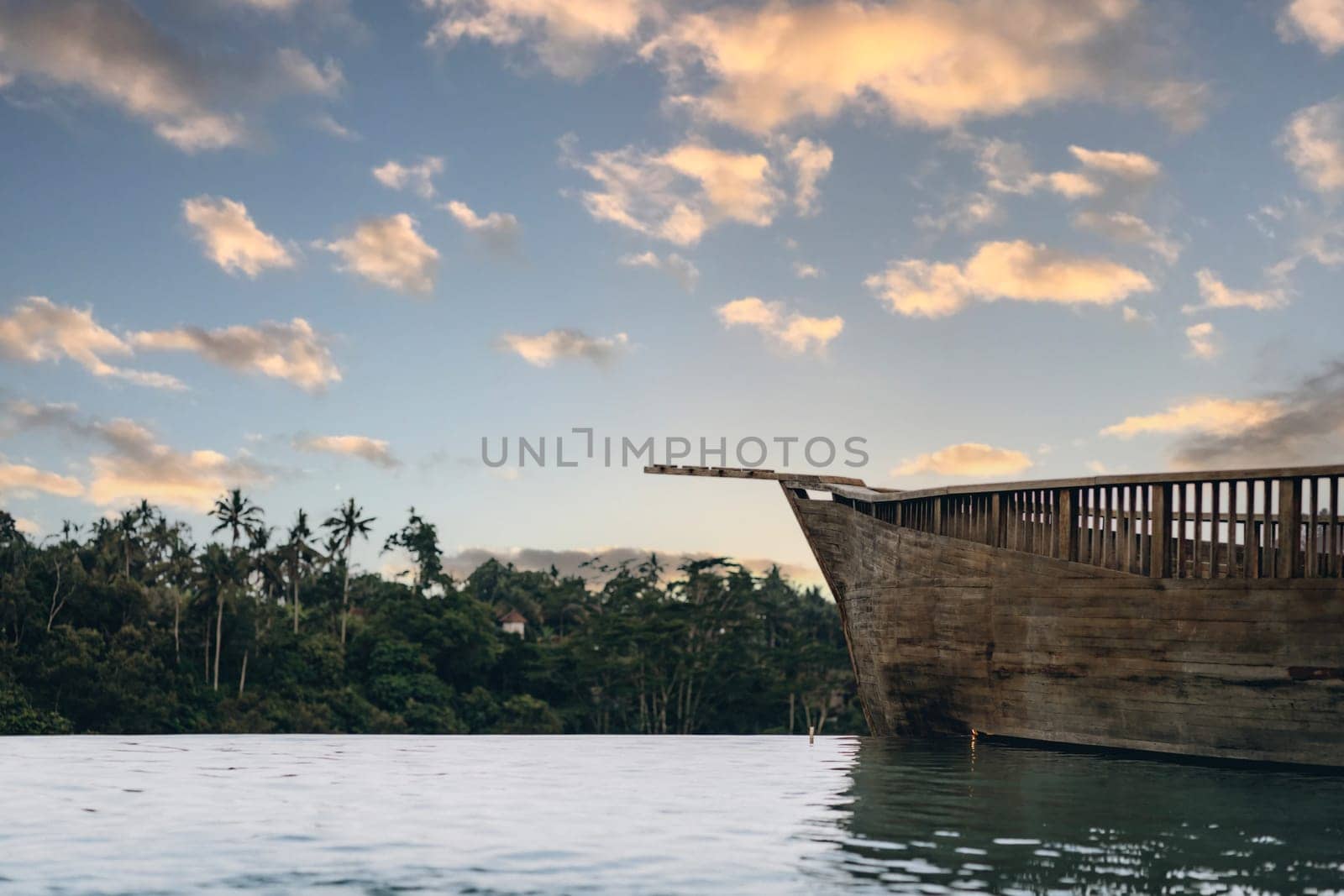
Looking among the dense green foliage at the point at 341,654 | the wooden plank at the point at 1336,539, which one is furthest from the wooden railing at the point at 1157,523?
the dense green foliage at the point at 341,654

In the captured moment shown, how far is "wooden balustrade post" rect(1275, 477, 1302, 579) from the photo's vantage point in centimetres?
1570

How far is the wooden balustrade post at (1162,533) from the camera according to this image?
16.9 meters

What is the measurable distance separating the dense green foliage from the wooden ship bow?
3599 cm

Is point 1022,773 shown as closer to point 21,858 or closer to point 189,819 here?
point 189,819

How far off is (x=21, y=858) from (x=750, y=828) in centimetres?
496

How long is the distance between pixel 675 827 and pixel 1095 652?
31.7 feet

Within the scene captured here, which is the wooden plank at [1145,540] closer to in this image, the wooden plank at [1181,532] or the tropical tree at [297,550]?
the wooden plank at [1181,532]

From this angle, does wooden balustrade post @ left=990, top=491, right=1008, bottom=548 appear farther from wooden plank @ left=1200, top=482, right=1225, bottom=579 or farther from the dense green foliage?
the dense green foliage

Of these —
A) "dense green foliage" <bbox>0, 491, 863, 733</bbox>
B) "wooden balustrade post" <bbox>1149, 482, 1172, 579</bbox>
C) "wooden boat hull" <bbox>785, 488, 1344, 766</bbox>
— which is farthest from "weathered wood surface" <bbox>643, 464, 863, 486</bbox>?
"dense green foliage" <bbox>0, 491, 863, 733</bbox>

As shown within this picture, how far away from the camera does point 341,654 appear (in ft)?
197

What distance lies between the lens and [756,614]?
236ft

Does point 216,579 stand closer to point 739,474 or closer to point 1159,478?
point 739,474

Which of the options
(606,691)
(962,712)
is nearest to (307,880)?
(962,712)

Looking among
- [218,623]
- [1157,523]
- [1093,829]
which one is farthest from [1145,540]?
[218,623]
